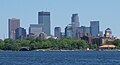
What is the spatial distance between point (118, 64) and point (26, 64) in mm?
14990

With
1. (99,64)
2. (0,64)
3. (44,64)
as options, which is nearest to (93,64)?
(99,64)

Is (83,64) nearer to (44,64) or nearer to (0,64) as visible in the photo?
(44,64)

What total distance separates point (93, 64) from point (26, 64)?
35.8 ft

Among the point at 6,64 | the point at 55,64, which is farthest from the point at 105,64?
the point at 6,64

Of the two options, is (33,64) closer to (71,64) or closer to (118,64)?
(71,64)

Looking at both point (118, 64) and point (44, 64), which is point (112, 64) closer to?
point (118, 64)

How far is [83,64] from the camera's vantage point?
374 ft

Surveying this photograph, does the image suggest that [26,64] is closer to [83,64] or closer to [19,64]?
[19,64]

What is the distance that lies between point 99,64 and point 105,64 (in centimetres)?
100

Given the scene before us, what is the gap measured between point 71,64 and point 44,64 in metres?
4.42

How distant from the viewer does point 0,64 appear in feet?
369

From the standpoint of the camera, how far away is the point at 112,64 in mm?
112438

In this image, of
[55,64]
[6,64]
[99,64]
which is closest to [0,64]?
[6,64]

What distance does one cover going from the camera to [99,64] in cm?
11275
